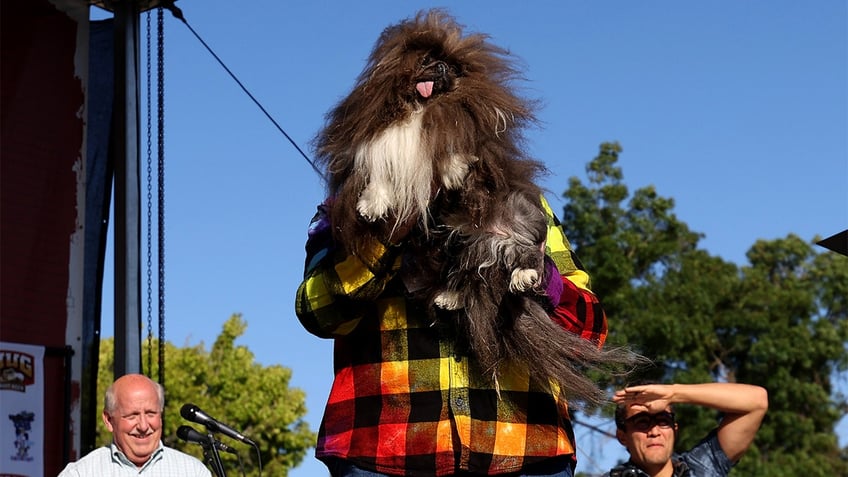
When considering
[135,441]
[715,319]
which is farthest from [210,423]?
[715,319]

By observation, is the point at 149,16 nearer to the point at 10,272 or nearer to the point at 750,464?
the point at 10,272

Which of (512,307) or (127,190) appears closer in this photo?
(512,307)

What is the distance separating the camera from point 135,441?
4074 mm

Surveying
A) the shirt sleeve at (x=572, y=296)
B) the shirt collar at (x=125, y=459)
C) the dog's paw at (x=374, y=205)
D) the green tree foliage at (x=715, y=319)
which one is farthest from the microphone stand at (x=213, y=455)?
the green tree foliage at (x=715, y=319)

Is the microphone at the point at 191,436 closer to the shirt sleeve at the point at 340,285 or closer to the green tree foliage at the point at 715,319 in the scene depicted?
the shirt sleeve at the point at 340,285

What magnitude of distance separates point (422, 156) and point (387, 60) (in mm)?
249

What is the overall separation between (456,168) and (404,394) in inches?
18.1

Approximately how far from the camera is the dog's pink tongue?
2.32 meters

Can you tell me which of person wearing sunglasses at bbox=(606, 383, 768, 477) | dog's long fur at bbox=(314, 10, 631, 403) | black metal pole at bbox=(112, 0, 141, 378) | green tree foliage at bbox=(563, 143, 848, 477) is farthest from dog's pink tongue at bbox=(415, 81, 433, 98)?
green tree foliage at bbox=(563, 143, 848, 477)

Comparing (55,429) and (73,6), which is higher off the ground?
(73,6)

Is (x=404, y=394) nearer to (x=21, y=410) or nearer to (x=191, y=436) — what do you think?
(x=191, y=436)

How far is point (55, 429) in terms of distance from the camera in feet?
17.4

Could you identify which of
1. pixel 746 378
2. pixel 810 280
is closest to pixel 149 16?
pixel 746 378

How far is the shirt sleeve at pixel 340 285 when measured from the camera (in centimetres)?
229
